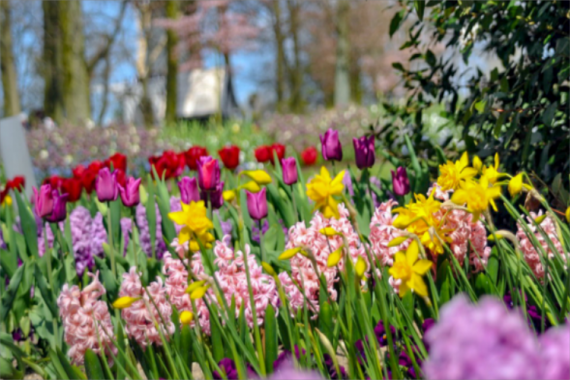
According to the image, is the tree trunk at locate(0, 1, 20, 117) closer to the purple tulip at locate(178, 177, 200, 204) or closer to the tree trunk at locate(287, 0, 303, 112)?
the tree trunk at locate(287, 0, 303, 112)

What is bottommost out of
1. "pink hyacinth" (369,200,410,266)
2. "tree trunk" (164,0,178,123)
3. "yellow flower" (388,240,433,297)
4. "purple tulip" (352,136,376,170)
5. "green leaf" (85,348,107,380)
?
"green leaf" (85,348,107,380)

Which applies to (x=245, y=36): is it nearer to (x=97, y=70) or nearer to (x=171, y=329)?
(x=97, y=70)

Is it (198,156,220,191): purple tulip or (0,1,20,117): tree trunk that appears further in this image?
(0,1,20,117): tree trunk

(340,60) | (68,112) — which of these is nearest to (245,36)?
(340,60)

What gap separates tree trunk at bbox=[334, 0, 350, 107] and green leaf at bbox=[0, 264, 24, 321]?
56.1 feet

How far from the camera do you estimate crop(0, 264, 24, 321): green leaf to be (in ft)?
7.41

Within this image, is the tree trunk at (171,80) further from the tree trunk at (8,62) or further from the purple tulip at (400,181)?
the purple tulip at (400,181)

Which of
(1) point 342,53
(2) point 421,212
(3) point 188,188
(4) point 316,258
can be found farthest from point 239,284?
(1) point 342,53

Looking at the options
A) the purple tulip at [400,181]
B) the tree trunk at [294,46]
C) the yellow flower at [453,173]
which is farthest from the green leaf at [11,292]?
the tree trunk at [294,46]

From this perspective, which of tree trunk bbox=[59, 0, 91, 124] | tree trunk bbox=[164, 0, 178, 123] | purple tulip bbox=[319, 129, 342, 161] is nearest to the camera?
purple tulip bbox=[319, 129, 342, 161]

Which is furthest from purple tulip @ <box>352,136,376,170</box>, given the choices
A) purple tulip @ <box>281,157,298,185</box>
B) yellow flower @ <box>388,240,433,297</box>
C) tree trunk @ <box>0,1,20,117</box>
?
tree trunk @ <box>0,1,20,117</box>

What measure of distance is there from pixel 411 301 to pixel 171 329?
0.76 meters

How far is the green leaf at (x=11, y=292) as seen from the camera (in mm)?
2260

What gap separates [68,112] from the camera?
→ 43.9 feet
